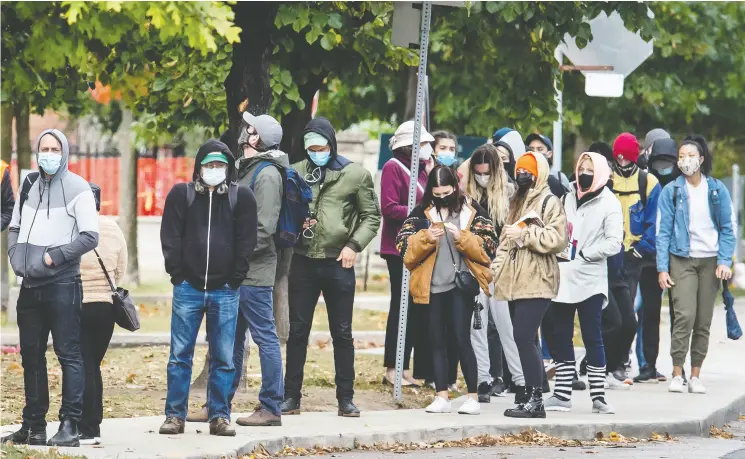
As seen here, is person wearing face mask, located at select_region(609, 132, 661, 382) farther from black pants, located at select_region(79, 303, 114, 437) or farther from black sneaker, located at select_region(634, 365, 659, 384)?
black pants, located at select_region(79, 303, 114, 437)

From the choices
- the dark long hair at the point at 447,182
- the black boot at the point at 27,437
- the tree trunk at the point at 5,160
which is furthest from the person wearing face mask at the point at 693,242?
the tree trunk at the point at 5,160

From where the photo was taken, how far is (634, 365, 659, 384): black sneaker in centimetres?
1312

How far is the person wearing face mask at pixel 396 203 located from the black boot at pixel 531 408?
1651 millimetres

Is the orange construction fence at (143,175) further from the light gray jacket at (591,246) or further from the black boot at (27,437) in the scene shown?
the black boot at (27,437)

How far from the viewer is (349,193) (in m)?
10.3

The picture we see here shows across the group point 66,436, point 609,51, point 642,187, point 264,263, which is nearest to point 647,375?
point 642,187

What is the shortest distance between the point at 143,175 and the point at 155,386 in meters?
17.1

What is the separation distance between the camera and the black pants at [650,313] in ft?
42.7

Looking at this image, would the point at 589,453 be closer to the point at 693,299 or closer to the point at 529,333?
the point at 529,333

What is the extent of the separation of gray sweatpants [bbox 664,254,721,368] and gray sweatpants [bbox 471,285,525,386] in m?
1.62

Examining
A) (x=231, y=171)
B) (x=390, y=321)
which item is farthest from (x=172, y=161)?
(x=231, y=171)

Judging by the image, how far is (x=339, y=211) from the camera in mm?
10258

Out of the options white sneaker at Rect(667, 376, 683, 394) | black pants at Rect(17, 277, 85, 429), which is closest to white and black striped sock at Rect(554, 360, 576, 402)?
white sneaker at Rect(667, 376, 683, 394)

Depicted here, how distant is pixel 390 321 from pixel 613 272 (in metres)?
1.79
